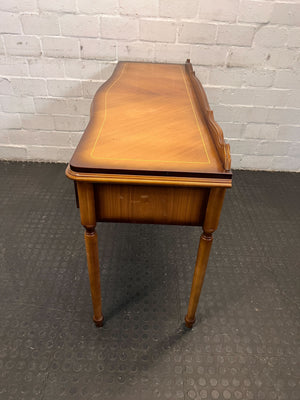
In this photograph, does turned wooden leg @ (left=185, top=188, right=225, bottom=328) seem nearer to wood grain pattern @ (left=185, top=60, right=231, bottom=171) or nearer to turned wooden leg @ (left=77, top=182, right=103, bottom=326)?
wood grain pattern @ (left=185, top=60, right=231, bottom=171)

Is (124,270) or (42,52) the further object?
(42,52)

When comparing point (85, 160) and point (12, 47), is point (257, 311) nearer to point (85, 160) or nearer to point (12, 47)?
point (85, 160)

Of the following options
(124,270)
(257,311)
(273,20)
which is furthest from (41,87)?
(257,311)

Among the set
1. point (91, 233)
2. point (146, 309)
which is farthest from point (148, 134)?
point (146, 309)

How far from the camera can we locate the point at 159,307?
4.48 feet

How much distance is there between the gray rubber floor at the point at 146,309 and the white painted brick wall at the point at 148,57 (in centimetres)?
61

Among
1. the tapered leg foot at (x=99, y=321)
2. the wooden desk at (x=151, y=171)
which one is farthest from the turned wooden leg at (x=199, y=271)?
the tapered leg foot at (x=99, y=321)

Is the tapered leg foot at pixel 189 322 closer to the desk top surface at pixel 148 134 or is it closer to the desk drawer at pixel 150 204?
the desk drawer at pixel 150 204

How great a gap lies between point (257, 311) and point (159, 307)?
451mm

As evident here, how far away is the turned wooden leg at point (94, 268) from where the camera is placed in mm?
1023

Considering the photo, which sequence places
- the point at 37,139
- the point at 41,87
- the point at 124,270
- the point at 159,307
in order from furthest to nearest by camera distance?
the point at 37,139 < the point at 41,87 < the point at 124,270 < the point at 159,307

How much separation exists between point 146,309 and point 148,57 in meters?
1.60

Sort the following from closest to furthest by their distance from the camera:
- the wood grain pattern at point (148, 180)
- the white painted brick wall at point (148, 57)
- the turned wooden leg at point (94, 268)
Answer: the wood grain pattern at point (148, 180) < the turned wooden leg at point (94, 268) < the white painted brick wall at point (148, 57)

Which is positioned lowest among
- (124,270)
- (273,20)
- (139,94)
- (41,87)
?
(124,270)
